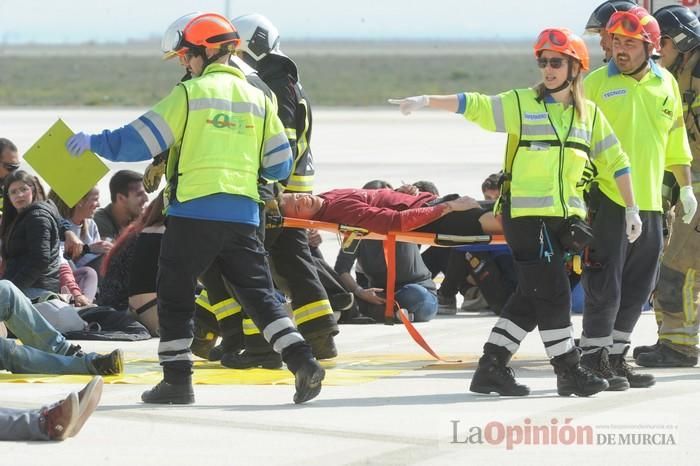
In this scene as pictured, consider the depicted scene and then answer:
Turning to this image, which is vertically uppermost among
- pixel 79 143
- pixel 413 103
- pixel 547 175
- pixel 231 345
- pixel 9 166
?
pixel 413 103

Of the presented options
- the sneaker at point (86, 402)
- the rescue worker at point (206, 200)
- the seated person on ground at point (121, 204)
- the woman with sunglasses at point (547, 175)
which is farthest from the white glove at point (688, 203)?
the seated person on ground at point (121, 204)

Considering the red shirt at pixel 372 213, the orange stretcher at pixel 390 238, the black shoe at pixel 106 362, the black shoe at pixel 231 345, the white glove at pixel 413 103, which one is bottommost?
the black shoe at pixel 231 345

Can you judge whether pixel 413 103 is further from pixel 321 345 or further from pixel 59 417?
pixel 59 417

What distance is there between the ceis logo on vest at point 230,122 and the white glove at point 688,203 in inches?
99.0

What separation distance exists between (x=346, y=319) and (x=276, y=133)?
145 inches

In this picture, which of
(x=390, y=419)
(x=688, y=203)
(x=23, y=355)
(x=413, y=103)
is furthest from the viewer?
(x=688, y=203)

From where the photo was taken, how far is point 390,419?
6773 millimetres

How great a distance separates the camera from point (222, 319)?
882 cm

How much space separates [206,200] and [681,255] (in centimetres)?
312

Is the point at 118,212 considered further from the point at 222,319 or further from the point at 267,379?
the point at 267,379

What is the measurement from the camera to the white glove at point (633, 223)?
25.1 ft

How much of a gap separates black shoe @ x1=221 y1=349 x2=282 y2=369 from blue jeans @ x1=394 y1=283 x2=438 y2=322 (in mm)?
2225

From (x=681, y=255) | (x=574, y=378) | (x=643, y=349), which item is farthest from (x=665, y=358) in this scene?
(x=574, y=378)

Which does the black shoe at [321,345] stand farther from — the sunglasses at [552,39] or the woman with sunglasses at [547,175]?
the sunglasses at [552,39]
